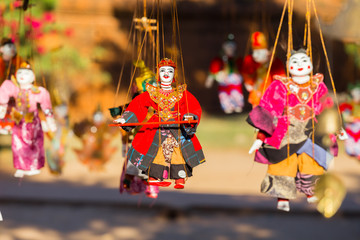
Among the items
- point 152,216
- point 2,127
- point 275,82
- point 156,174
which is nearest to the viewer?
point 156,174

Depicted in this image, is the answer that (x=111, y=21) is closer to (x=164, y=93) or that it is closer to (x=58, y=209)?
(x=58, y=209)

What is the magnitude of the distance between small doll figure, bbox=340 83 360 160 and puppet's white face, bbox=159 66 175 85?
6.90m

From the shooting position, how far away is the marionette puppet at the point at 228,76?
29.4 feet

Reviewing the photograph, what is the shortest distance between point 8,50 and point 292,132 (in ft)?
10.1

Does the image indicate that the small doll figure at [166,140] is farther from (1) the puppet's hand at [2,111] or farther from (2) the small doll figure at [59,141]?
(2) the small doll figure at [59,141]

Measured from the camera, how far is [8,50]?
5.80 metres

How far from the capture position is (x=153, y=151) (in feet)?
14.1

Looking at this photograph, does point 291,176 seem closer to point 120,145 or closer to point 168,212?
point 168,212

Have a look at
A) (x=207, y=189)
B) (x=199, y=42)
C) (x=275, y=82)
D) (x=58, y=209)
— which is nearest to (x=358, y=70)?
(x=199, y=42)

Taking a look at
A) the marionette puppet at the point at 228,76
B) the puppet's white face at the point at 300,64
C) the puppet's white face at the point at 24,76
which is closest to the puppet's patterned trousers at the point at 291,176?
the puppet's white face at the point at 300,64

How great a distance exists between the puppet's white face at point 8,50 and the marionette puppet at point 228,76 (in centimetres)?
379

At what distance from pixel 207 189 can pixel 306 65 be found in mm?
9370

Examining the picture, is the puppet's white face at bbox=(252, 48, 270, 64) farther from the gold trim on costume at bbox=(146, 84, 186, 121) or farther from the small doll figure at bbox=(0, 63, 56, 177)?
the gold trim on costume at bbox=(146, 84, 186, 121)

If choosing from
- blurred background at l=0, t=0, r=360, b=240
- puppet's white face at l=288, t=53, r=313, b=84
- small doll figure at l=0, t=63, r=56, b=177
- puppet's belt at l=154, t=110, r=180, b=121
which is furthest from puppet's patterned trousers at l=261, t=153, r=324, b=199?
blurred background at l=0, t=0, r=360, b=240
